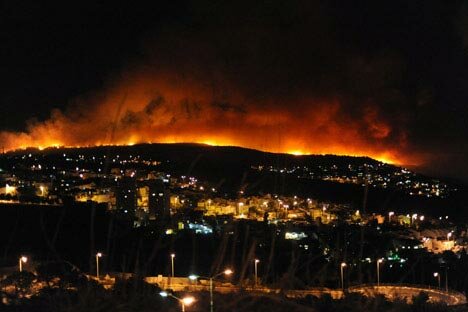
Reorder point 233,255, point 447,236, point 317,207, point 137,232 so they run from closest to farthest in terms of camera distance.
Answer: point 233,255 → point 137,232 → point 447,236 → point 317,207

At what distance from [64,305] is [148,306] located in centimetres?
76

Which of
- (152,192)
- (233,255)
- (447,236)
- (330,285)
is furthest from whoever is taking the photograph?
(152,192)

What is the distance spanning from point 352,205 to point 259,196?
11.1ft

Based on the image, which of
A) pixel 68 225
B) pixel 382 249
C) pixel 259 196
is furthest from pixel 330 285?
pixel 259 196

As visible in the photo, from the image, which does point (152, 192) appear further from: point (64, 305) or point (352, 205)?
point (64, 305)

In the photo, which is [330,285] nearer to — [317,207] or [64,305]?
[64,305]

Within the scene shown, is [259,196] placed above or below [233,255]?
above

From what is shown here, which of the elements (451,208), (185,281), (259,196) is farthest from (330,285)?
(451,208)

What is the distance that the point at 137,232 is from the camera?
13883 mm

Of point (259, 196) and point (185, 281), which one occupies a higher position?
point (259, 196)

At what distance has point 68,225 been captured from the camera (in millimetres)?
13922

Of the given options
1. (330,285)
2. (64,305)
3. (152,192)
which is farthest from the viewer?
(152,192)

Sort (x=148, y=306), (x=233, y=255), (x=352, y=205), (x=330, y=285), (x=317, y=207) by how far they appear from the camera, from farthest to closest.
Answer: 1. (x=352, y=205)
2. (x=317, y=207)
3. (x=233, y=255)
4. (x=330, y=285)
5. (x=148, y=306)

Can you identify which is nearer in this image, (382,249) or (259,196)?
(382,249)
